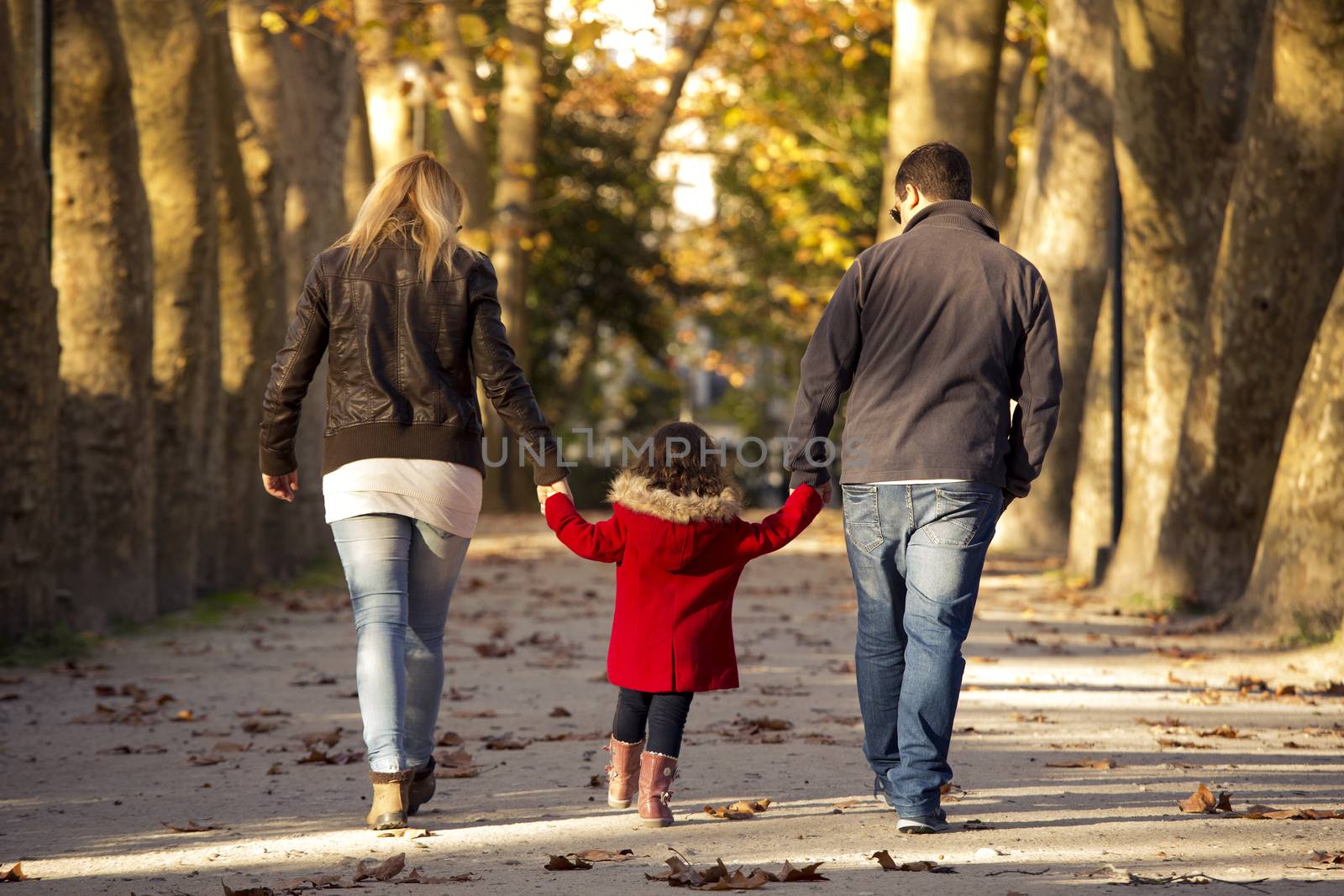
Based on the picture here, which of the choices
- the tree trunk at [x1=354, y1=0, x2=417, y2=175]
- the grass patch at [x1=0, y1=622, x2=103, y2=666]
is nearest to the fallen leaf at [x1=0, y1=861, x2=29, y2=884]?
the grass patch at [x1=0, y1=622, x2=103, y2=666]

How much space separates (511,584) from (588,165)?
61.1 ft

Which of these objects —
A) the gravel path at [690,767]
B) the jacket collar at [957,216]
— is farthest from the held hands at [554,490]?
the jacket collar at [957,216]

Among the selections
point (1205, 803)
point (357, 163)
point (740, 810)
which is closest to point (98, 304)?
point (740, 810)

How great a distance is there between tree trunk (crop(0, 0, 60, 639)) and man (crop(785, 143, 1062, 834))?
19.1ft

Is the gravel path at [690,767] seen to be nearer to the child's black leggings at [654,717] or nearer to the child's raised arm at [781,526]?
the child's black leggings at [654,717]

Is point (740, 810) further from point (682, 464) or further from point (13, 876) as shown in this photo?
point (13, 876)

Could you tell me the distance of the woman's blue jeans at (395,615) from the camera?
578 cm

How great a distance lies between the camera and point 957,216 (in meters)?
5.84

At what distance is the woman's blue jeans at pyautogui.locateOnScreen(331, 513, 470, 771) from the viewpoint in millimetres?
5781

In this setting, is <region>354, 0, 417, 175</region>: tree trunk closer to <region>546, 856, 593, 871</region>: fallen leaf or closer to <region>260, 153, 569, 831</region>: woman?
<region>260, 153, 569, 831</region>: woman

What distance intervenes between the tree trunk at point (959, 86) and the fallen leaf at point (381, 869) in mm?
12859

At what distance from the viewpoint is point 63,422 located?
37.4 ft

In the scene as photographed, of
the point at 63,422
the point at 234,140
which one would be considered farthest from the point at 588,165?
the point at 63,422

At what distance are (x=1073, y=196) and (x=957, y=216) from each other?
13.0 meters
